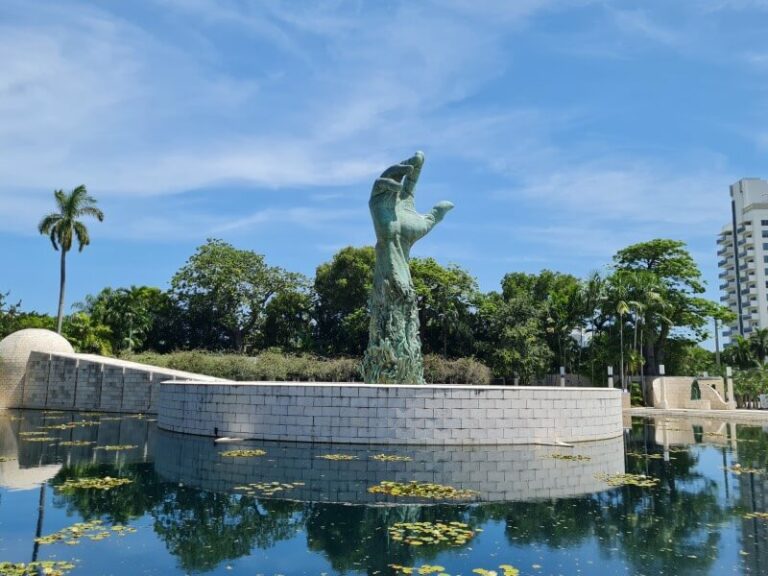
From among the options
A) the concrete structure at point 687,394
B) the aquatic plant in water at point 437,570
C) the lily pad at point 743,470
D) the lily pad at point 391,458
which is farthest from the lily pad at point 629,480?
the concrete structure at point 687,394

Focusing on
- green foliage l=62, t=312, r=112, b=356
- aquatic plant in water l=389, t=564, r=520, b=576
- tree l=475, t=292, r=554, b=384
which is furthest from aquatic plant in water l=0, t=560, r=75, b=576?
green foliage l=62, t=312, r=112, b=356

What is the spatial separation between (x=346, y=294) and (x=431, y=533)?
3850 cm

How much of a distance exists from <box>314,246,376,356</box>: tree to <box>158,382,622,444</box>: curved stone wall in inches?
1027

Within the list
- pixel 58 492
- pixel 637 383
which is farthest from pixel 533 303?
pixel 58 492

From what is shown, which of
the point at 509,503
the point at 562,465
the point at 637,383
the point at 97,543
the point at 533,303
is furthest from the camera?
the point at 533,303

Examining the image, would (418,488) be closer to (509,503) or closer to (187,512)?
(509,503)

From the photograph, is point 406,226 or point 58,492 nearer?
point 58,492

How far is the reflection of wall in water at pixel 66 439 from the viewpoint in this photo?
1404 cm

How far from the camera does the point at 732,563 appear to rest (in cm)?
745

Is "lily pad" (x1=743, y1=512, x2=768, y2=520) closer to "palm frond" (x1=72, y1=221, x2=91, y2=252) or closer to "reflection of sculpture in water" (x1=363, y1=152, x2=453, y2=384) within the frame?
"reflection of sculpture in water" (x1=363, y1=152, x2=453, y2=384)

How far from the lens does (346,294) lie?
46.7 meters

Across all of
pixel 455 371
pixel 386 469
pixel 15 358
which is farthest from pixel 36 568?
pixel 455 371

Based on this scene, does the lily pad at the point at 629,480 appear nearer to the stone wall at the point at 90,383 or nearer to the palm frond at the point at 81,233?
the stone wall at the point at 90,383

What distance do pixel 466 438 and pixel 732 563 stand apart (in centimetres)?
921
